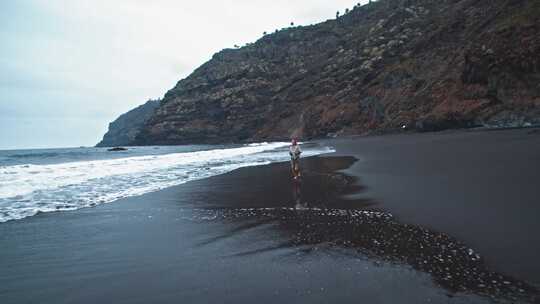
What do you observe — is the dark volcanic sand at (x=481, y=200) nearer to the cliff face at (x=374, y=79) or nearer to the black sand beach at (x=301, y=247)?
the black sand beach at (x=301, y=247)

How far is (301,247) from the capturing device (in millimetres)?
6039

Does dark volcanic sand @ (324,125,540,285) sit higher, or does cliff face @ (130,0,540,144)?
cliff face @ (130,0,540,144)

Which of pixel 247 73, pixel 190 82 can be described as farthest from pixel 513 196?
pixel 190 82

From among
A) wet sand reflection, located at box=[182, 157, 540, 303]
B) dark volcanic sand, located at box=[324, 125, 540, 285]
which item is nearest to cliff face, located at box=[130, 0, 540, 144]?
dark volcanic sand, located at box=[324, 125, 540, 285]

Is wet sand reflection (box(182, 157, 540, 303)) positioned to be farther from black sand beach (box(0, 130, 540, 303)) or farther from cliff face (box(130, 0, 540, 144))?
cliff face (box(130, 0, 540, 144))

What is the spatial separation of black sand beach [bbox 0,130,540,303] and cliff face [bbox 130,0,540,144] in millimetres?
26939

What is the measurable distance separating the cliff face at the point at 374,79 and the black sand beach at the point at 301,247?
26.9 meters

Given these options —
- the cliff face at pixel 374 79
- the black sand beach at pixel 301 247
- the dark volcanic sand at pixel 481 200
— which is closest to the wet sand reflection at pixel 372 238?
the black sand beach at pixel 301 247

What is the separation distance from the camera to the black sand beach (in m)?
4.34

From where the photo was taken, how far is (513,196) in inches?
290

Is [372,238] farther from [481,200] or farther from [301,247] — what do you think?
[481,200]

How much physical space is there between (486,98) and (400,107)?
52.6 ft

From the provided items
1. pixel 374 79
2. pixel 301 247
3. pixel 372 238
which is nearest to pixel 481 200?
pixel 372 238

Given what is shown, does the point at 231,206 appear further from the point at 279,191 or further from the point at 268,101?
the point at 268,101
